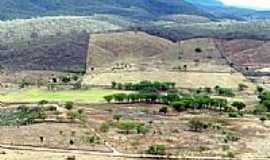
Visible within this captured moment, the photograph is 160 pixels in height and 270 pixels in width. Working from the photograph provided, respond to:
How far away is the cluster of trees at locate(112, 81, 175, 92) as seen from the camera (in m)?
122

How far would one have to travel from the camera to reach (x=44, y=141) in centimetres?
7588

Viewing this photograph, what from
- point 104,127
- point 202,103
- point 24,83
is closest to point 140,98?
point 202,103

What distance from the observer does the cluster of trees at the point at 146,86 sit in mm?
122244

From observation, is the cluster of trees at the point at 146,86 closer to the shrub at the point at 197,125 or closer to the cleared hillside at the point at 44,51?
the cleared hillside at the point at 44,51

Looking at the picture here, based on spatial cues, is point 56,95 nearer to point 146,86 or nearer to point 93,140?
point 146,86

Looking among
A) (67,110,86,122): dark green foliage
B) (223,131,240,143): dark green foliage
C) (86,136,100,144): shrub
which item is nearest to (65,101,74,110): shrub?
(67,110,86,122): dark green foliage

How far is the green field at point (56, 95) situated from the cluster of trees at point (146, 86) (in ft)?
12.5

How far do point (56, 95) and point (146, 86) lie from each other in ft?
55.6

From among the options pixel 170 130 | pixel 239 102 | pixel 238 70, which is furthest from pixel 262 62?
pixel 170 130

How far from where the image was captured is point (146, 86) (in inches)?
4820

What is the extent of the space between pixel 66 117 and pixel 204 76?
169 feet

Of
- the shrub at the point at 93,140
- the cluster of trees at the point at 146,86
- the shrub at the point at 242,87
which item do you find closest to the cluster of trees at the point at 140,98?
the cluster of trees at the point at 146,86

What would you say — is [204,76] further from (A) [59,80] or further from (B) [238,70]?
(A) [59,80]

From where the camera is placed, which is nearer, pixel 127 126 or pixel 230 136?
pixel 230 136
